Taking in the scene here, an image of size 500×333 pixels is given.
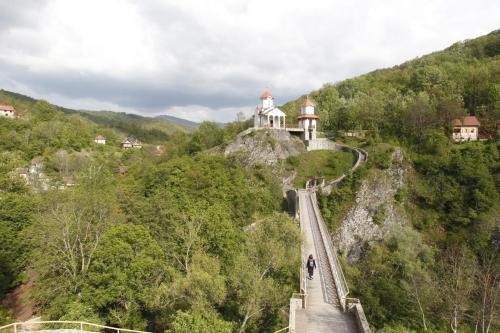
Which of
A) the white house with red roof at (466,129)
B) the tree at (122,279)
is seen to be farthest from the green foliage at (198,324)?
the white house with red roof at (466,129)

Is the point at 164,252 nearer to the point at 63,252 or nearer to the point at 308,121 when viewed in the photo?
the point at 63,252

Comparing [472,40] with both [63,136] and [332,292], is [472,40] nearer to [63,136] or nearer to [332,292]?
[332,292]

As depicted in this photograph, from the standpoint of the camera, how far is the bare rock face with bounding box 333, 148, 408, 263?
31078 millimetres

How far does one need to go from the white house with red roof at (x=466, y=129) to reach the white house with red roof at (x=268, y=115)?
2487 cm

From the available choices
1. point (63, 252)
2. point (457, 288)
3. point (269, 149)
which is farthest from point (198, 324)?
point (269, 149)

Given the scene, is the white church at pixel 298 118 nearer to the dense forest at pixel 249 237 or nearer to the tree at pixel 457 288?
the dense forest at pixel 249 237

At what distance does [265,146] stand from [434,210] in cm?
2192

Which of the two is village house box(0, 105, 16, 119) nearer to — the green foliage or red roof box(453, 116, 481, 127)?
the green foliage

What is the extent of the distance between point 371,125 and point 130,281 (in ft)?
144

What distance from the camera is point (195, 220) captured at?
23.3 metres

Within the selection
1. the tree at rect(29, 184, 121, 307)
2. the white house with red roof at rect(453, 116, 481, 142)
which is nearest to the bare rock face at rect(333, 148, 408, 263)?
the white house with red roof at rect(453, 116, 481, 142)

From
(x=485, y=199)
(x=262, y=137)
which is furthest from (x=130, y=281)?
(x=485, y=199)

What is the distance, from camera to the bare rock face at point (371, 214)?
102 feet

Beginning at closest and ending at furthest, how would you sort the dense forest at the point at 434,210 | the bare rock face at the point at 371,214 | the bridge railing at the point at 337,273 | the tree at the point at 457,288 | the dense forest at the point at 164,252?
the bridge railing at the point at 337,273
the dense forest at the point at 164,252
the tree at the point at 457,288
the dense forest at the point at 434,210
the bare rock face at the point at 371,214
